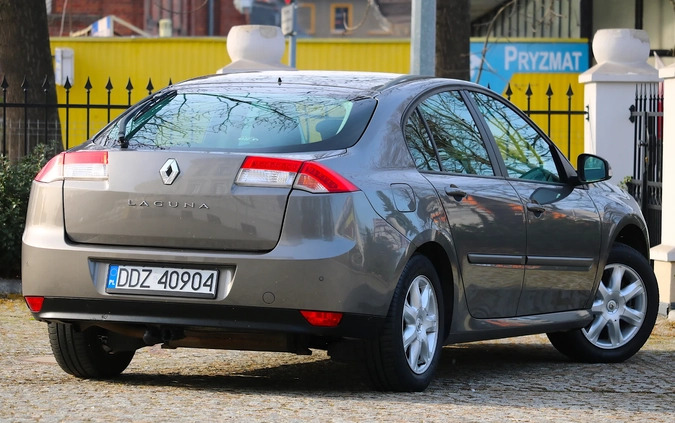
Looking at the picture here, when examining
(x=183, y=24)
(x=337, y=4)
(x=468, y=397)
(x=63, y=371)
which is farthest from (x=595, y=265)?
(x=337, y=4)

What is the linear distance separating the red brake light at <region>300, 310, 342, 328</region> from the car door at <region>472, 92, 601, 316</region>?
1700mm

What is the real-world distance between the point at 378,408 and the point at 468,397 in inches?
25.8

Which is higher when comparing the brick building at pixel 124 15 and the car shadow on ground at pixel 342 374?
the brick building at pixel 124 15

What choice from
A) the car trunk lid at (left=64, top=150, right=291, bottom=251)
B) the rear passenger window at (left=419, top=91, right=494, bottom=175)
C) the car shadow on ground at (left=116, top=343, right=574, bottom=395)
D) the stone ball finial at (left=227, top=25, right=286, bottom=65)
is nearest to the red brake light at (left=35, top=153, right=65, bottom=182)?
the car trunk lid at (left=64, top=150, right=291, bottom=251)

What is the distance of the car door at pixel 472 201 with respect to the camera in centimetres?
689

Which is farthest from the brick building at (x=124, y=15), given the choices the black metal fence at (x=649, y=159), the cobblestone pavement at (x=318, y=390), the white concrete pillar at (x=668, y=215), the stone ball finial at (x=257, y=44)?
the cobblestone pavement at (x=318, y=390)

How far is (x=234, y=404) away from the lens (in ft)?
20.0

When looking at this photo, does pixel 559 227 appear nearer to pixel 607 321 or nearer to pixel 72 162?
pixel 607 321

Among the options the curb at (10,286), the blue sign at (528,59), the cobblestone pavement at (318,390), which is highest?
the blue sign at (528,59)

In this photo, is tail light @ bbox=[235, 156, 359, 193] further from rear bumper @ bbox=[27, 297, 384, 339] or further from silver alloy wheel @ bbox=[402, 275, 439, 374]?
silver alloy wheel @ bbox=[402, 275, 439, 374]

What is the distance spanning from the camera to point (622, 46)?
14883 millimetres

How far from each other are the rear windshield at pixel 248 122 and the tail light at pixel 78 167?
0.54 feet

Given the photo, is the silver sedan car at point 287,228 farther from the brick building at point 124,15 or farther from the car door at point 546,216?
the brick building at point 124,15

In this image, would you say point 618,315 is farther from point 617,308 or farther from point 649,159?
point 649,159
